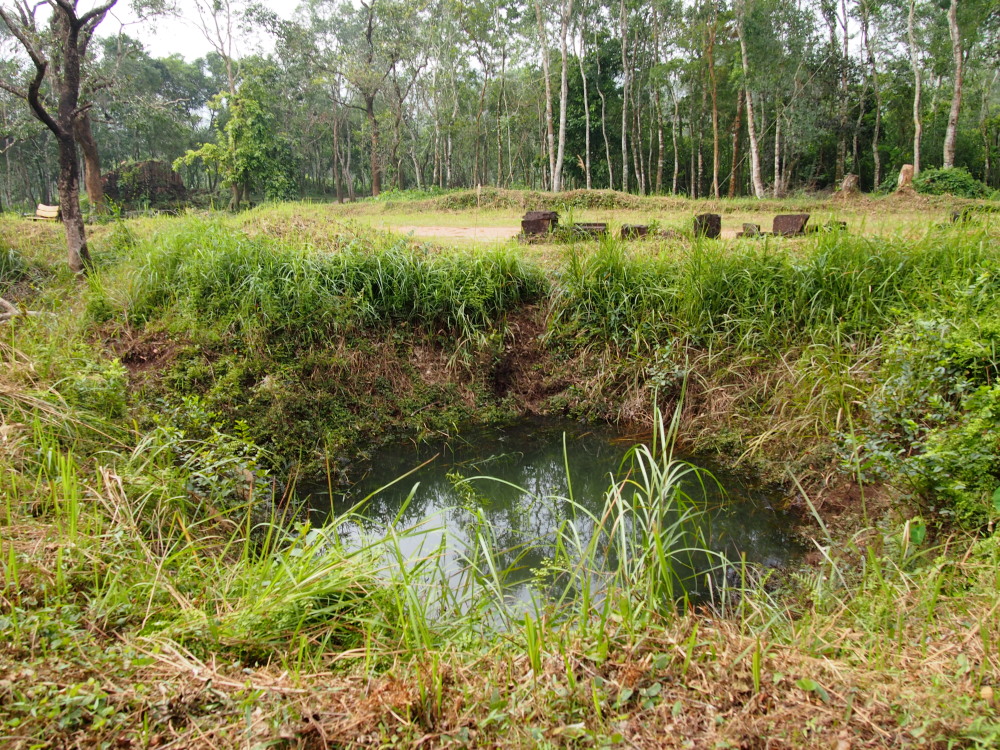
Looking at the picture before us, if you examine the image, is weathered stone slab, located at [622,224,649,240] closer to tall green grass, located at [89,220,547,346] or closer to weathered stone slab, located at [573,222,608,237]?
weathered stone slab, located at [573,222,608,237]

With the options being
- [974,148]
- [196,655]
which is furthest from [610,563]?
[974,148]

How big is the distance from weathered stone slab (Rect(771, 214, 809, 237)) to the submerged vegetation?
1.52m

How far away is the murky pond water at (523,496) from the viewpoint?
353 centimetres

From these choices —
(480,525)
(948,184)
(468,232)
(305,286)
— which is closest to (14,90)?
(305,286)

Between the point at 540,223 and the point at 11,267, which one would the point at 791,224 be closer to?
the point at 540,223

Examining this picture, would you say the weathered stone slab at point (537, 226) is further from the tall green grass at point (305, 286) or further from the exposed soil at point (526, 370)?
the exposed soil at point (526, 370)

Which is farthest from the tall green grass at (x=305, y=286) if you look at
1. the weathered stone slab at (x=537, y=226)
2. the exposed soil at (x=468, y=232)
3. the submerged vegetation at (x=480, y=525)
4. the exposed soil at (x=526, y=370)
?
the exposed soil at (x=468, y=232)

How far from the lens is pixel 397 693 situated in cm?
165

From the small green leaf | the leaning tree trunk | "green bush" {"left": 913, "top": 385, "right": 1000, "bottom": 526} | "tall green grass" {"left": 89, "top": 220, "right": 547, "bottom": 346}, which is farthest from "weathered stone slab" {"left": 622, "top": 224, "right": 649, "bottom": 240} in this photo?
the leaning tree trunk

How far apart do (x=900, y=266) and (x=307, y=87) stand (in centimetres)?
2949

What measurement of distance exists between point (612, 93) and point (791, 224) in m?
20.1

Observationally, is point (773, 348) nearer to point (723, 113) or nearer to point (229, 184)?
point (229, 184)

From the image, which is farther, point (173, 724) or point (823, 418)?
point (823, 418)

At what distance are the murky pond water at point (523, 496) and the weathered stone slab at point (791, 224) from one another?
353cm
